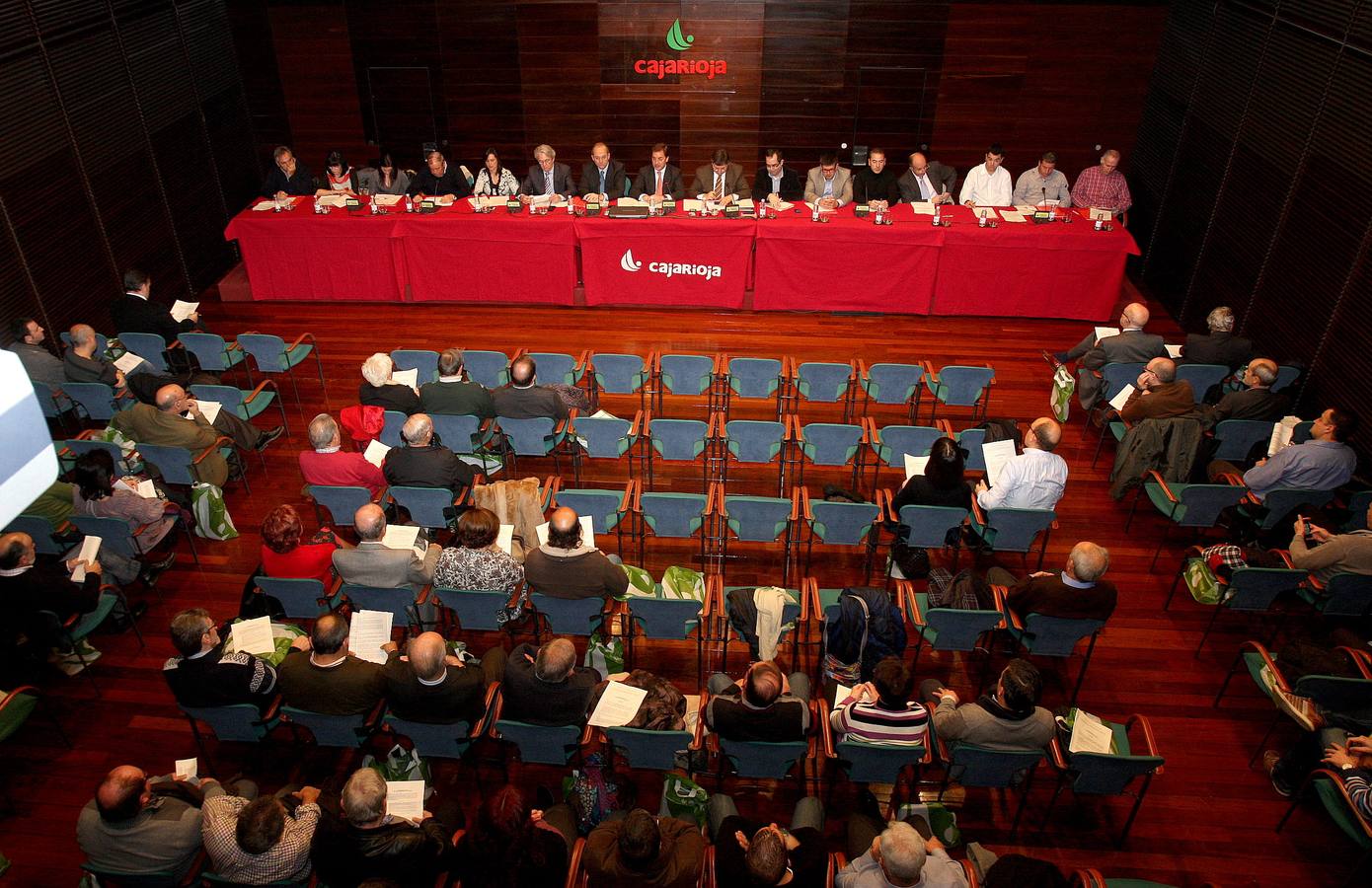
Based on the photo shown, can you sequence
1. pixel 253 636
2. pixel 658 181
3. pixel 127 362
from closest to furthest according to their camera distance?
pixel 253 636 → pixel 127 362 → pixel 658 181

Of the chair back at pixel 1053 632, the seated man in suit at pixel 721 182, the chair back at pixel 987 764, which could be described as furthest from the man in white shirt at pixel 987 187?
the chair back at pixel 987 764

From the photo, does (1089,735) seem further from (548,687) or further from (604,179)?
(604,179)

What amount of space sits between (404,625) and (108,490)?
229 centimetres

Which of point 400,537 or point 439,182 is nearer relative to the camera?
point 400,537

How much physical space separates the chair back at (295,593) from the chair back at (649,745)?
218 centimetres

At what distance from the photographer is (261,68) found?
12.3 meters

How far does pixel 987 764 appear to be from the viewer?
4680mm

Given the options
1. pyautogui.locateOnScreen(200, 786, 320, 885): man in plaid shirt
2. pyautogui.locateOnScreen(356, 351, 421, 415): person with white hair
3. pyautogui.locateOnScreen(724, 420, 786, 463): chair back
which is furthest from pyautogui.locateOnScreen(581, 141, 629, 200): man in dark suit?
pyautogui.locateOnScreen(200, 786, 320, 885): man in plaid shirt

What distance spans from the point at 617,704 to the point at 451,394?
3.38 m

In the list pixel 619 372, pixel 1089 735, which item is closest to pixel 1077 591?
pixel 1089 735

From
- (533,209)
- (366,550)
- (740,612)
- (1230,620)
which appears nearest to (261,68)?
(533,209)

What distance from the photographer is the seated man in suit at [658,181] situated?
1039 cm

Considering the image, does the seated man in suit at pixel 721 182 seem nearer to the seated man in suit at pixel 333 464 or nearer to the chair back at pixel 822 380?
the chair back at pixel 822 380

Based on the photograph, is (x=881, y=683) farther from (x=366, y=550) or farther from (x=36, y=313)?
(x=36, y=313)
